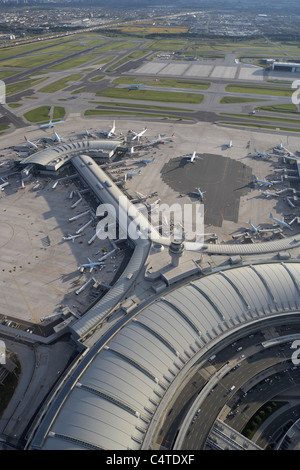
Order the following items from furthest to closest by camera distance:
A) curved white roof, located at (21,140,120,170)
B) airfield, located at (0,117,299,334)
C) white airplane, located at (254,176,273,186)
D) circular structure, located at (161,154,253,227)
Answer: curved white roof, located at (21,140,120,170) < white airplane, located at (254,176,273,186) < circular structure, located at (161,154,253,227) < airfield, located at (0,117,299,334)

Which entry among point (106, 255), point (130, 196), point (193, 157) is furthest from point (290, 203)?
point (106, 255)

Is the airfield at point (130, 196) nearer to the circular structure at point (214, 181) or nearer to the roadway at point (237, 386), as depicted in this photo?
the circular structure at point (214, 181)

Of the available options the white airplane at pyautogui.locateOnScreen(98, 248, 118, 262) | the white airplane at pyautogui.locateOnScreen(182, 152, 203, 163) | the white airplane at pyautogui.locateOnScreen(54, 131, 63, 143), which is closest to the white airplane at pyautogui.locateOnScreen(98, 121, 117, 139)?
the white airplane at pyautogui.locateOnScreen(54, 131, 63, 143)

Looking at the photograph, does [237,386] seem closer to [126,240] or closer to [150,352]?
[150,352]

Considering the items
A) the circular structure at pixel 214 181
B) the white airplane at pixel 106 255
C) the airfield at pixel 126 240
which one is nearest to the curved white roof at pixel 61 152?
the airfield at pixel 126 240

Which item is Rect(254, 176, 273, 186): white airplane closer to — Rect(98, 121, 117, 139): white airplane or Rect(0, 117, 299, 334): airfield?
Rect(0, 117, 299, 334): airfield
